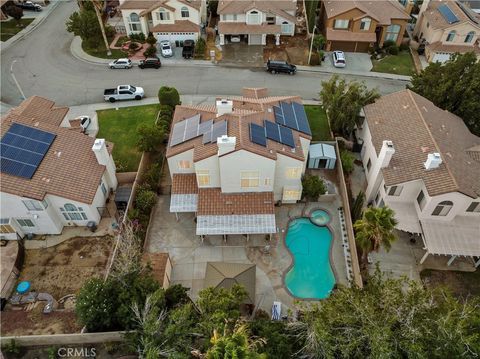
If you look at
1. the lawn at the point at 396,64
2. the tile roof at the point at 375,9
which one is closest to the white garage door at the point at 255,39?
the tile roof at the point at 375,9

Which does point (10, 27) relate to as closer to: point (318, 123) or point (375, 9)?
point (318, 123)

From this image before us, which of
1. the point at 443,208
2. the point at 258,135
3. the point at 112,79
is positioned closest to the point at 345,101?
the point at 258,135

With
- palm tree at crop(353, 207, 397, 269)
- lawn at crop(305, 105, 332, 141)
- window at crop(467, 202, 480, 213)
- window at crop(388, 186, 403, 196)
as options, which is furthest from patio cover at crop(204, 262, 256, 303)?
lawn at crop(305, 105, 332, 141)

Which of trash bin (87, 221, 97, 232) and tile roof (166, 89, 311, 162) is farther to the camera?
trash bin (87, 221, 97, 232)

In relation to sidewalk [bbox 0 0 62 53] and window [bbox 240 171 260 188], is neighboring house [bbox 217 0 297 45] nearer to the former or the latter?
window [bbox 240 171 260 188]

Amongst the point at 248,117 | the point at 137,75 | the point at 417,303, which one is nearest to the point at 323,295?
Answer: the point at 417,303

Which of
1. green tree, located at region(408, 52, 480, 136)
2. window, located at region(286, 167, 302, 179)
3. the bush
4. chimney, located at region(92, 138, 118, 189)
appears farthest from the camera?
the bush

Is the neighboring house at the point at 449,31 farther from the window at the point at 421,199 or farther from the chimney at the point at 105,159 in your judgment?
the chimney at the point at 105,159
